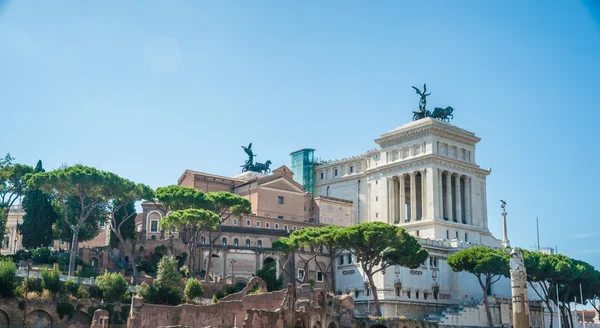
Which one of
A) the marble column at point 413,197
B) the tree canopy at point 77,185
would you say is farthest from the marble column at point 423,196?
the tree canopy at point 77,185

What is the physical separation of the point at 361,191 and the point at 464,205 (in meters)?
13.6

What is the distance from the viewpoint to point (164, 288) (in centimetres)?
6000

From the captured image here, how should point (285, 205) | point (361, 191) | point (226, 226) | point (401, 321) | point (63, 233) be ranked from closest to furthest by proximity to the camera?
point (401, 321) → point (63, 233) → point (226, 226) → point (285, 205) → point (361, 191)

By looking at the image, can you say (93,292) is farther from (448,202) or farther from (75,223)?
(448,202)

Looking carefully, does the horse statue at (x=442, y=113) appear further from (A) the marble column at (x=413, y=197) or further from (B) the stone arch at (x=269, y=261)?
(B) the stone arch at (x=269, y=261)

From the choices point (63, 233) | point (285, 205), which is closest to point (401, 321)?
point (285, 205)

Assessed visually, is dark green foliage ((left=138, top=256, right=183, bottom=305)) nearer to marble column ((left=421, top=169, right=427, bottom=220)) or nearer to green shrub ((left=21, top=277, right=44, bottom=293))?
green shrub ((left=21, top=277, right=44, bottom=293))

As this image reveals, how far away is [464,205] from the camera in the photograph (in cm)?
9388

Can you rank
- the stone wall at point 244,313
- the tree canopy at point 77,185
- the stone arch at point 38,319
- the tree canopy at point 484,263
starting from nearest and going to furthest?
1. the stone wall at point 244,313
2. the stone arch at point 38,319
3. the tree canopy at point 77,185
4. the tree canopy at point 484,263

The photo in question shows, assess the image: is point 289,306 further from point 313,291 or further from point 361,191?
point 361,191

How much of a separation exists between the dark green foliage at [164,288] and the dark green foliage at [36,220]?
51.9 ft

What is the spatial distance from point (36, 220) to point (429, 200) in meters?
41.5

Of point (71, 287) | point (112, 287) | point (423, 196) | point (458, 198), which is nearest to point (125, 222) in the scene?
point (112, 287)

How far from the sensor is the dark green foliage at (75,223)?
234ft
